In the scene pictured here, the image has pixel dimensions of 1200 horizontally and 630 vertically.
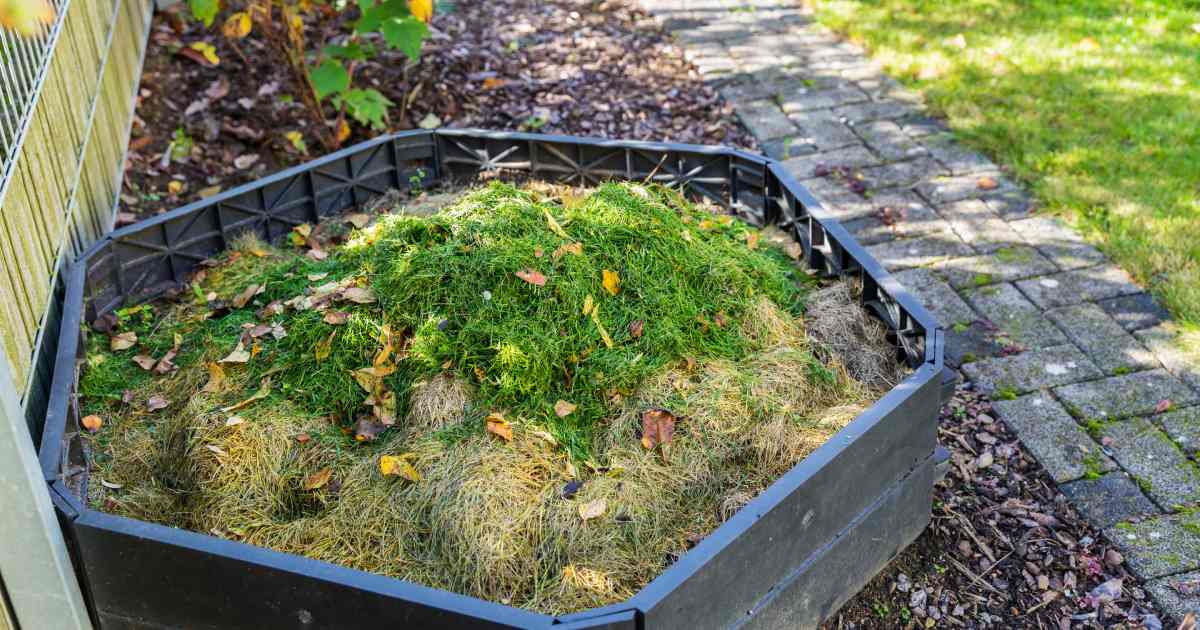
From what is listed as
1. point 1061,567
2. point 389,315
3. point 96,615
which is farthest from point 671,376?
point 96,615

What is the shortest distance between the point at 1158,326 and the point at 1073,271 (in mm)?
541

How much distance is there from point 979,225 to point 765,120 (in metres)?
1.65

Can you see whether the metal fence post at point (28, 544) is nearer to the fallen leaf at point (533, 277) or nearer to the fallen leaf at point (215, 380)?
the fallen leaf at point (215, 380)

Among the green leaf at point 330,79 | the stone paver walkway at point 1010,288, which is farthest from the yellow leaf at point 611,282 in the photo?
the green leaf at point 330,79

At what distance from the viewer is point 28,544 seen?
10.2 ft

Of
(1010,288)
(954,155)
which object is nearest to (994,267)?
(1010,288)

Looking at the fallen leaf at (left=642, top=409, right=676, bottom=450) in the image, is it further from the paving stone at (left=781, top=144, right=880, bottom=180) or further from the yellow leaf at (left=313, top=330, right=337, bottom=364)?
the paving stone at (left=781, top=144, right=880, bottom=180)

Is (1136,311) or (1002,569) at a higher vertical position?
(1136,311)

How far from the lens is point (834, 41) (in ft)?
27.0

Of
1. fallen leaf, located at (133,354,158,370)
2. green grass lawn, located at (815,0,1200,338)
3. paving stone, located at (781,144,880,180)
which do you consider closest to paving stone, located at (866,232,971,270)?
green grass lawn, located at (815,0,1200,338)

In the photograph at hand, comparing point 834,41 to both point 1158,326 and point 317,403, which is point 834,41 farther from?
point 317,403

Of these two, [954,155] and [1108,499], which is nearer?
[1108,499]

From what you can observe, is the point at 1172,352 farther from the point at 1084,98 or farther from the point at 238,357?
the point at 238,357

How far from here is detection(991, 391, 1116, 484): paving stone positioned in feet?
14.7
